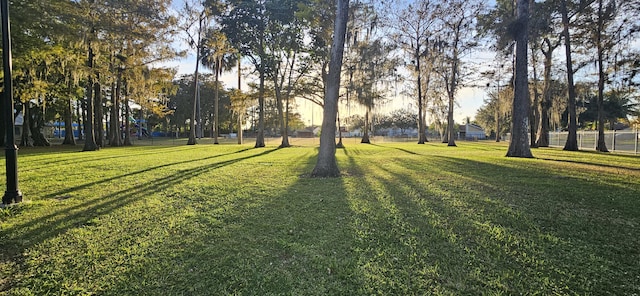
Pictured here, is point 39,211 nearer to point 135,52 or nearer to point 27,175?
point 27,175

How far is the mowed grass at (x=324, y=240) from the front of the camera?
93.1 inches

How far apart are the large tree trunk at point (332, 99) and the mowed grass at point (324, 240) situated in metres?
1.67

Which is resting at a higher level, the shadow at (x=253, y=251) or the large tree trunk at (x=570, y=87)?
the large tree trunk at (x=570, y=87)

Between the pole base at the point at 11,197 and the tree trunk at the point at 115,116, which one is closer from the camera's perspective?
the pole base at the point at 11,197

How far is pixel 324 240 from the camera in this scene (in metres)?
3.23

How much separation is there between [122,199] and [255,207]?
2.34 metres

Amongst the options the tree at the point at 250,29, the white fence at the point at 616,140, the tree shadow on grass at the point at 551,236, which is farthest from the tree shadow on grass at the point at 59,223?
the white fence at the point at 616,140

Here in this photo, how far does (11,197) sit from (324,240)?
490 cm

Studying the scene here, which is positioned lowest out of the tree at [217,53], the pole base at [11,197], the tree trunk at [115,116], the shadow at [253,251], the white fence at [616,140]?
the shadow at [253,251]

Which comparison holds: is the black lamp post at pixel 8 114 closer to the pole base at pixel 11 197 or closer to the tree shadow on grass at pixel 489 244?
the pole base at pixel 11 197

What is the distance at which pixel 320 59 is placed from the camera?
21.5 metres

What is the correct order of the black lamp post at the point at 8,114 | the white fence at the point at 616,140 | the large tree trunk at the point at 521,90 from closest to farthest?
the black lamp post at the point at 8,114 < the large tree trunk at the point at 521,90 < the white fence at the point at 616,140

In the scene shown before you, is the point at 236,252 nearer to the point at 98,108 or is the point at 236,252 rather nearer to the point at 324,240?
the point at 324,240

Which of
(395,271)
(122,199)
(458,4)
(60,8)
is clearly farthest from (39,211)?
(458,4)
